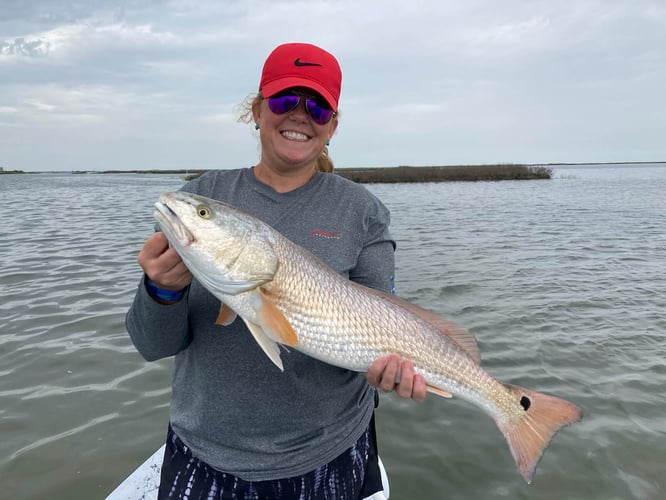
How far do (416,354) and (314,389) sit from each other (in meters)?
0.63

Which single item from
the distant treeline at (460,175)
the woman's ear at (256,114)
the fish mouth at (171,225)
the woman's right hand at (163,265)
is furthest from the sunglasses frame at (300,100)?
the distant treeline at (460,175)

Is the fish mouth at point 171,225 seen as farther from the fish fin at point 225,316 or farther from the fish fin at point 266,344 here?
the fish fin at point 266,344

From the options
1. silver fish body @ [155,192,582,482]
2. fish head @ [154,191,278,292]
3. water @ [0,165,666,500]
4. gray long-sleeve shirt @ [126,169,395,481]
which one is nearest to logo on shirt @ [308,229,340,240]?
gray long-sleeve shirt @ [126,169,395,481]

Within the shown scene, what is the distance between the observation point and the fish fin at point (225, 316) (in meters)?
2.16

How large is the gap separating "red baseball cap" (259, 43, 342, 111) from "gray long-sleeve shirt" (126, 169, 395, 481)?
1.58 feet

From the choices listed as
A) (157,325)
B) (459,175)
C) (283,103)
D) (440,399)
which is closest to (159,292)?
(157,325)

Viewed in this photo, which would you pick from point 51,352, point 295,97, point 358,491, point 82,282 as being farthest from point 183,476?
point 82,282

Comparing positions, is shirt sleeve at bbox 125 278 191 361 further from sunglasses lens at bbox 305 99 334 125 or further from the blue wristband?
sunglasses lens at bbox 305 99 334 125

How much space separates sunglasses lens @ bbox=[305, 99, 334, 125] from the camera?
2.38 meters

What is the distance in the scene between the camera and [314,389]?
2.27 meters

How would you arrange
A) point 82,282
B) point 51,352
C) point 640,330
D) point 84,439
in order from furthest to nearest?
point 82,282 < point 640,330 < point 51,352 < point 84,439

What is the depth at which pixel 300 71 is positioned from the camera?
7.74 ft

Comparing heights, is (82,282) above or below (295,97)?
below

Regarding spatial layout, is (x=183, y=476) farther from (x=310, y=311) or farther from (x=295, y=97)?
(x=295, y=97)
